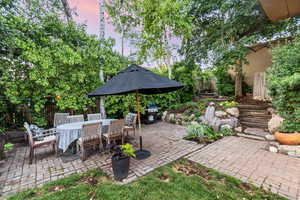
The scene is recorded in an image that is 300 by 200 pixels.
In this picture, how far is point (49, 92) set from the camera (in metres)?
4.91

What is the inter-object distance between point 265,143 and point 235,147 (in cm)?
103

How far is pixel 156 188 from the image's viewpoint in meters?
2.30

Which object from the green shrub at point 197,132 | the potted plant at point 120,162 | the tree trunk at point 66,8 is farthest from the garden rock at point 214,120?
the tree trunk at point 66,8

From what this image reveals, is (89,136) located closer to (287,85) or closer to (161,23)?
(287,85)

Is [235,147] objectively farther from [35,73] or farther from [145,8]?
[145,8]

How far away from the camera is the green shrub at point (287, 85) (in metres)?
3.54

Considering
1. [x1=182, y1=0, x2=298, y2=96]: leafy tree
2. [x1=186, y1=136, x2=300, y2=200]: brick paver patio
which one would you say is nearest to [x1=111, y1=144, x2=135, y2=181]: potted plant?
[x1=186, y1=136, x2=300, y2=200]: brick paver patio

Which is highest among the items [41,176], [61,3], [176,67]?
[61,3]

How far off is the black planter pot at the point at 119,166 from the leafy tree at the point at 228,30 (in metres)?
5.63

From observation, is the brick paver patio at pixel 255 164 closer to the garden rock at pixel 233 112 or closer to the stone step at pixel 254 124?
the stone step at pixel 254 124

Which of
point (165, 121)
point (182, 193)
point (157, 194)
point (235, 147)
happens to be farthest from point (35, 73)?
point (235, 147)

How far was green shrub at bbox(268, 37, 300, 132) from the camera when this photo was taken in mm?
3545

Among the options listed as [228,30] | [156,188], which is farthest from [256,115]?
[156,188]

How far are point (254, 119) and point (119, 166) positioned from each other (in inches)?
222
